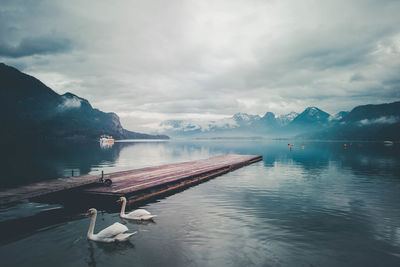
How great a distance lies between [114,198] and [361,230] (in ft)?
57.1

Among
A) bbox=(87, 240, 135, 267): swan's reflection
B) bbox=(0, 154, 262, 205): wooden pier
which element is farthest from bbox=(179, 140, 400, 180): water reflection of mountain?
bbox=(87, 240, 135, 267): swan's reflection

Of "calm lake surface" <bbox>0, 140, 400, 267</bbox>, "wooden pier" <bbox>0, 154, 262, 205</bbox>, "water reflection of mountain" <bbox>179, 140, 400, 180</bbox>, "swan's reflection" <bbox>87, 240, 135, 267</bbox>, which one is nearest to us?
"calm lake surface" <bbox>0, 140, 400, 267</bbox>

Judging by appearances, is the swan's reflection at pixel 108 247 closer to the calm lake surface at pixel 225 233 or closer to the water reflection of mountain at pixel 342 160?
the calm lake surface at pixel 225 233

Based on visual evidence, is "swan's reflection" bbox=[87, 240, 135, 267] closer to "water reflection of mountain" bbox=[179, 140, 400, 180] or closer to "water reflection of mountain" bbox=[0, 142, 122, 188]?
"water reflection of mountain" bbox=[0, 142, 122, 188]

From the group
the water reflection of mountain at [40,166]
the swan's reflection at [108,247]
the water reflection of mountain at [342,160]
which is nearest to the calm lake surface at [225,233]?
the swan's reflection at [108,247]

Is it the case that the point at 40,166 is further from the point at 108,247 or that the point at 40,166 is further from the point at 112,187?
the point at 108,247

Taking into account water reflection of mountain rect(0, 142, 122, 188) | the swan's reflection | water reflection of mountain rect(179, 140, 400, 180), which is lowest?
water reflection of mountain rect(179, 140, 400, 180)

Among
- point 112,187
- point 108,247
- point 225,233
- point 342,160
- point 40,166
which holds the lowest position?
point 342,160

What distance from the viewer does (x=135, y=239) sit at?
45.6ft

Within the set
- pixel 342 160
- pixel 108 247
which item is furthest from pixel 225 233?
pixel 342 160

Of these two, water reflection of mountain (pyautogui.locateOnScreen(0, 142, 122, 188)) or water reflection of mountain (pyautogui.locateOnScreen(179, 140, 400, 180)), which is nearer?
water reflection of mountain (pyautogui.locateOnScreen(0, 142, 122, 188))

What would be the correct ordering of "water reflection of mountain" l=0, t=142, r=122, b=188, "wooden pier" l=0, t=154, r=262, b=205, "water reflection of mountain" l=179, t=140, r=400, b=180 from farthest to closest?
"water reflection of mountain" l=179, t=140, r=400, b=180
"water reflection of mountain" l=0, t=142, r=122, b=188
"wooden pier" l=0, t=154, r=262, b=205

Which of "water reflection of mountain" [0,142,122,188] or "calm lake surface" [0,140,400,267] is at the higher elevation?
"water reflection of mountain" [0,142,122,188]

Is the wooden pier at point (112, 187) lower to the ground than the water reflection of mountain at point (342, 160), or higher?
higher
